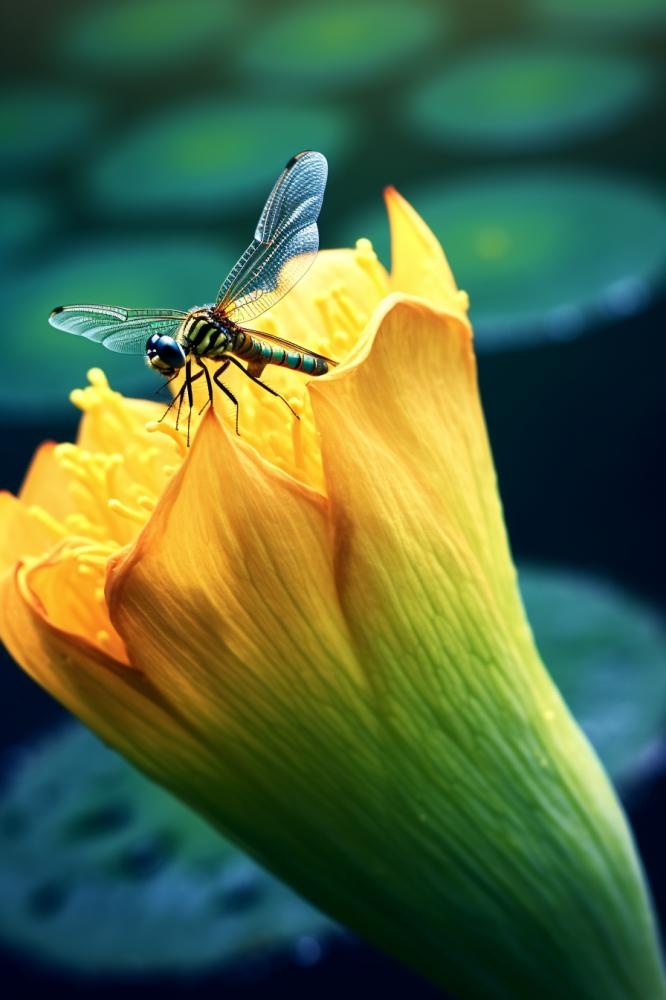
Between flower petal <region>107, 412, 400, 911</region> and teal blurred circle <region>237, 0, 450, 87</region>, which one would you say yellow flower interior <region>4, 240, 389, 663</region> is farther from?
teal blurred circle <region>237, 0, 450, 87</region>

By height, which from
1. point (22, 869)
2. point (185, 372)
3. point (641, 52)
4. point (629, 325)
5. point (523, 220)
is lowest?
point (22, 869)

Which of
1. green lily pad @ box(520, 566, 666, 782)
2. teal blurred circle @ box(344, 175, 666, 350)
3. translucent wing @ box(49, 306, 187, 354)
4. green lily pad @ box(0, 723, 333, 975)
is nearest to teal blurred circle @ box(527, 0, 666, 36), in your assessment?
teal blurred circle @ box(344, 175, 666, 350)

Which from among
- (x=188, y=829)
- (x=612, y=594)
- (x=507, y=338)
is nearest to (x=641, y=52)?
(x=507, y=338)

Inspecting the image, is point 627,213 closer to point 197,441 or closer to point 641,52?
point 641,52

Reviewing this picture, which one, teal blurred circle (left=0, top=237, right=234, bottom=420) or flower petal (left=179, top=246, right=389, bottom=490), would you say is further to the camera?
teal blurred circle (left=0, top=237, right=234, bottom=420)

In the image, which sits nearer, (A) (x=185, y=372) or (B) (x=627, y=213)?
(A) (x=185, y=372)

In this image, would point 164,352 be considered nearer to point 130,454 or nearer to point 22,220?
point 130,454
